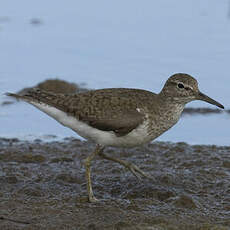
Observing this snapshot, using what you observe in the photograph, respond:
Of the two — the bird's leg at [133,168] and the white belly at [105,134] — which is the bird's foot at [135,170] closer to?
the bird's leg at [133,168]

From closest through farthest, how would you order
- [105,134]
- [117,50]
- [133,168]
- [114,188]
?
[105,134] → [114,188] → [133,168] → [117,50]

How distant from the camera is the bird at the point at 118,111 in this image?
8090 mm

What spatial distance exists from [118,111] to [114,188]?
3.08 feet

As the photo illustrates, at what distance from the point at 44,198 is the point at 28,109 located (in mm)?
3866

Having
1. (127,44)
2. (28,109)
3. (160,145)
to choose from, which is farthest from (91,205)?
(127,44)

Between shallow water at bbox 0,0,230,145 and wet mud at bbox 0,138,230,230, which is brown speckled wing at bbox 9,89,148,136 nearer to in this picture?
wet mud at bbox 0,138,230,230

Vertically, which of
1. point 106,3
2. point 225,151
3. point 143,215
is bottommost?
point 143,215

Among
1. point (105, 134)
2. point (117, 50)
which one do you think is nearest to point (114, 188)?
point (105, 134)

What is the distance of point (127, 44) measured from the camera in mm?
13969

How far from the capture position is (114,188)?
8461 millimetres

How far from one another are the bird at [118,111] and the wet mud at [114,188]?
421 mm

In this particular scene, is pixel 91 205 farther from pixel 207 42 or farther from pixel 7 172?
pixel 207 42

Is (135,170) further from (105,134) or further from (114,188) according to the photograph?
(105,134)

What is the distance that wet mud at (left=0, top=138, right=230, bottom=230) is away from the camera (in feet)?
24.1
